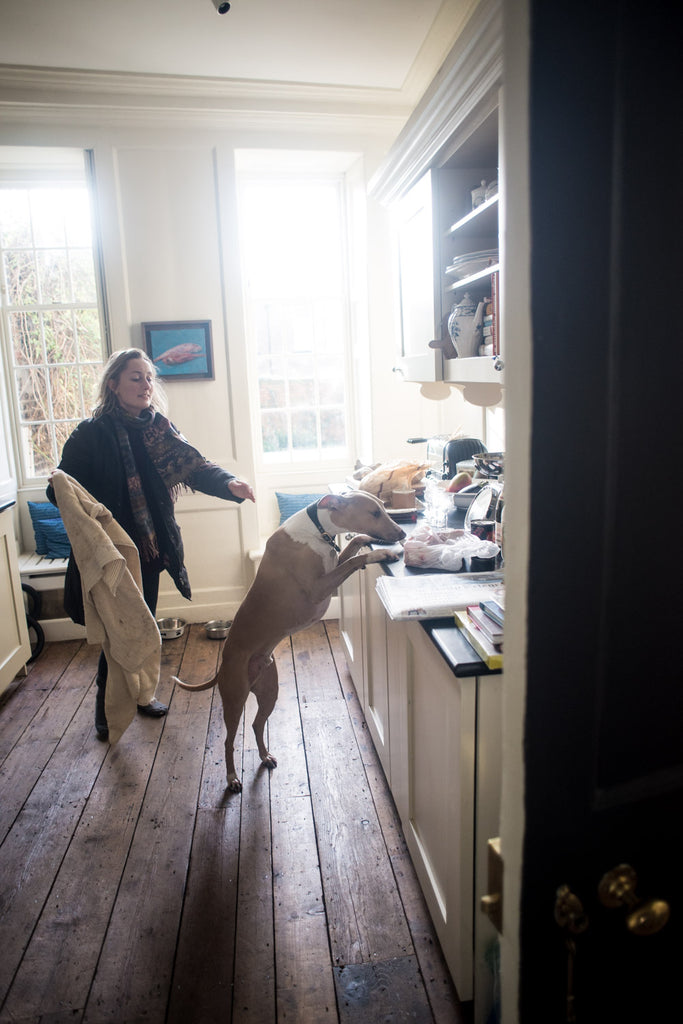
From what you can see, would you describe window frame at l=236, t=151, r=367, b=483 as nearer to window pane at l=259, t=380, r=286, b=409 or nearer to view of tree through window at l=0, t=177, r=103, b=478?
window pane at l=259, t=380, r=286, b=409

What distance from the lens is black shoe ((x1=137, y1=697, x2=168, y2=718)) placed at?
314 centimetres

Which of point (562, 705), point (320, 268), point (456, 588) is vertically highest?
point (320, 268)

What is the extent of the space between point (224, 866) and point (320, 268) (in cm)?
368

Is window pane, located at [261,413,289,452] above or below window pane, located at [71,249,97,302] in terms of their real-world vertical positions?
below

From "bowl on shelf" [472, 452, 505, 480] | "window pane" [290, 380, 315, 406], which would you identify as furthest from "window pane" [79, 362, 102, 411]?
"bowl on shelf" [472, 452, 505, 480]

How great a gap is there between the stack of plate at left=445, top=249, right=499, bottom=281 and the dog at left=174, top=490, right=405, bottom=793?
88 cm

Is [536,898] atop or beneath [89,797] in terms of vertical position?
atop

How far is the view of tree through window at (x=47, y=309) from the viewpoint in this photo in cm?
423

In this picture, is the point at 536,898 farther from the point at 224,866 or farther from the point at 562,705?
the point at 224,866

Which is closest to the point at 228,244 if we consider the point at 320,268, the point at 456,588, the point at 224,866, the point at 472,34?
the point at 320,268

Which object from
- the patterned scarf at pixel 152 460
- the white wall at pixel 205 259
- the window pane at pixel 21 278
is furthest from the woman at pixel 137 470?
the window pane at pixel 21 278

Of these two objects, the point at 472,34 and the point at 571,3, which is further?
the point at 472,34

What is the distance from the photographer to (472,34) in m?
1.82

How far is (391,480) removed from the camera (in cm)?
283
